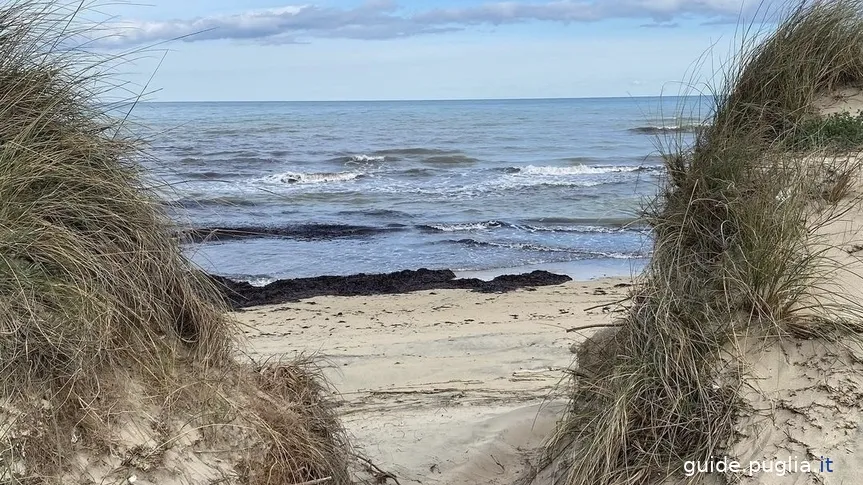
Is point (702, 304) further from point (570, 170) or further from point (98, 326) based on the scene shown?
point (570, 170)

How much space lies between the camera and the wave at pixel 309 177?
23.4 m

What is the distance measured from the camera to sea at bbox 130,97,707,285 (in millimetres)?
4995

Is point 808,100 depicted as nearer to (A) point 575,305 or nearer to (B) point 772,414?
(B) point 772,414

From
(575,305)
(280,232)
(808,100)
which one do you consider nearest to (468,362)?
(575,305)

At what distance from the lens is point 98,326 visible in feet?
9.75

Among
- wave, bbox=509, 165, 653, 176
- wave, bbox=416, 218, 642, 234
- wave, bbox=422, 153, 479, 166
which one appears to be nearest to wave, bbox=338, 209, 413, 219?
wave, bbox=416, 218, 642, 234

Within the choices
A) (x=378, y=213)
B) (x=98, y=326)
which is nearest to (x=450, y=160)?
(x=378, y=213)

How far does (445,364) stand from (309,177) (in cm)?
1785

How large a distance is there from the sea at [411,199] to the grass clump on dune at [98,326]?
1.28 feet

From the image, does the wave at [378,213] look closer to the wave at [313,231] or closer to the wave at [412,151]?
the wave at [313,231]

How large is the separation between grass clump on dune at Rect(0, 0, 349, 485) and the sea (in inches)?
15.3

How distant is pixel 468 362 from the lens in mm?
7191

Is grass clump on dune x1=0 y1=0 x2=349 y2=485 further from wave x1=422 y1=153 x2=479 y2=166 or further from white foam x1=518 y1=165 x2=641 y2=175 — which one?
wave x1=422 y1=153 x2=479 y2=166

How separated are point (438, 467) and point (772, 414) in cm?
238
